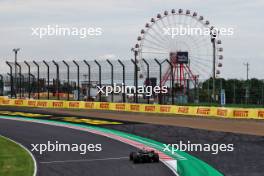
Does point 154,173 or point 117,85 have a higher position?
point 117,85

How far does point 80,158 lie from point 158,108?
23291mm

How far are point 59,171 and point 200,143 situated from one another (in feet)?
26.5

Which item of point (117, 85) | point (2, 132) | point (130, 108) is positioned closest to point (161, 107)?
point (130, 108)

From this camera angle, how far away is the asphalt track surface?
49.4 ft

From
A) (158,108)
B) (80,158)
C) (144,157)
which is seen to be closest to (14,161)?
(80,158)

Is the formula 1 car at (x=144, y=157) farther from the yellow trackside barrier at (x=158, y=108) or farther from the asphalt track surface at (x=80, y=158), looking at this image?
the yellow trackside barrier at (x=158, y=108)

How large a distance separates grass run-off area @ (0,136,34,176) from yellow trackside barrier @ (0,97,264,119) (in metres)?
17.5

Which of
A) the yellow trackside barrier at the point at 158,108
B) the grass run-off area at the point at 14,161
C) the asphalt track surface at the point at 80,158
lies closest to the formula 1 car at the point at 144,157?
the asphalt track surface at the point at 80,158

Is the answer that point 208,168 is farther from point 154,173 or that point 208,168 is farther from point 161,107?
point 161,107

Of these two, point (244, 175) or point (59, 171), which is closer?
point (244, 175)

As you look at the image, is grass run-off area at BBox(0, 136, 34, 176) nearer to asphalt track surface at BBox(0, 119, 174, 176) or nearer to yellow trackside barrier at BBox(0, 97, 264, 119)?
asphalt track surface at BBox(0, 119, 174, 176)

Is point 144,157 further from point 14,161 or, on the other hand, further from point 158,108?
point 158,108

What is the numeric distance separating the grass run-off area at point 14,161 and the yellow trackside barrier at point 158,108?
1748 centimetres

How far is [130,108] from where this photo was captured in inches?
1688
